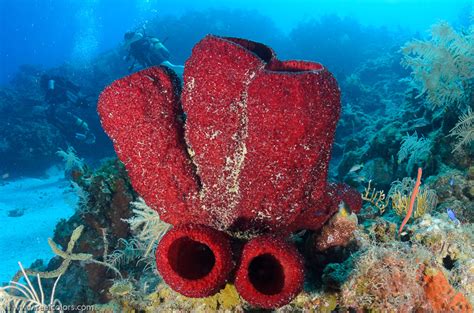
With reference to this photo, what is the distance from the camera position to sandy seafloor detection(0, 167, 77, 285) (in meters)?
9.63

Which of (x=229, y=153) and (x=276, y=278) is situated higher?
(x=229, y=153)

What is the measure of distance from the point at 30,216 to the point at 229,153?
12.3 m

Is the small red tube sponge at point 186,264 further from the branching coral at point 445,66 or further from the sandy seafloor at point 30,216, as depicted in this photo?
the branching coral at point 445,66

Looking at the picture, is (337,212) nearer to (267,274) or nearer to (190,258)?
(267,274)

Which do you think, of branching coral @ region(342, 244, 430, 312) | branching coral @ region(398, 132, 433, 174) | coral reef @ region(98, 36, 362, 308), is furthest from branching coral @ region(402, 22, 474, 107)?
coral reef @ region(98, 36, 362, 308)

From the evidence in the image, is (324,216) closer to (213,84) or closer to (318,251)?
(318,251)

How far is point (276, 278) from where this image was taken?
206 centimetres

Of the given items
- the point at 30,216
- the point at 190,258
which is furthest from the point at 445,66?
the point at 30,216

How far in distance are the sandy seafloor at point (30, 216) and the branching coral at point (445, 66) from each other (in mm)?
7211

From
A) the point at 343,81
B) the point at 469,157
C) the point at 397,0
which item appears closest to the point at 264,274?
the point at 469,157

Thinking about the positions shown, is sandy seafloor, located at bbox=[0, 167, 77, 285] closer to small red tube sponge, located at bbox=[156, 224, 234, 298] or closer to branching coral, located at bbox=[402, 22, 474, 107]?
small red tube sponge, located at bbox=[156, 224, 234, 298]

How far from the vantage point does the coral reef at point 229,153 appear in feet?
6.49

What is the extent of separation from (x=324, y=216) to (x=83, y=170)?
16.0 ft

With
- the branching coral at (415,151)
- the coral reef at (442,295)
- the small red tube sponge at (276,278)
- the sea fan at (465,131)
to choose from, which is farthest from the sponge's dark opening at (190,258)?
the branching coral at (415,151)
